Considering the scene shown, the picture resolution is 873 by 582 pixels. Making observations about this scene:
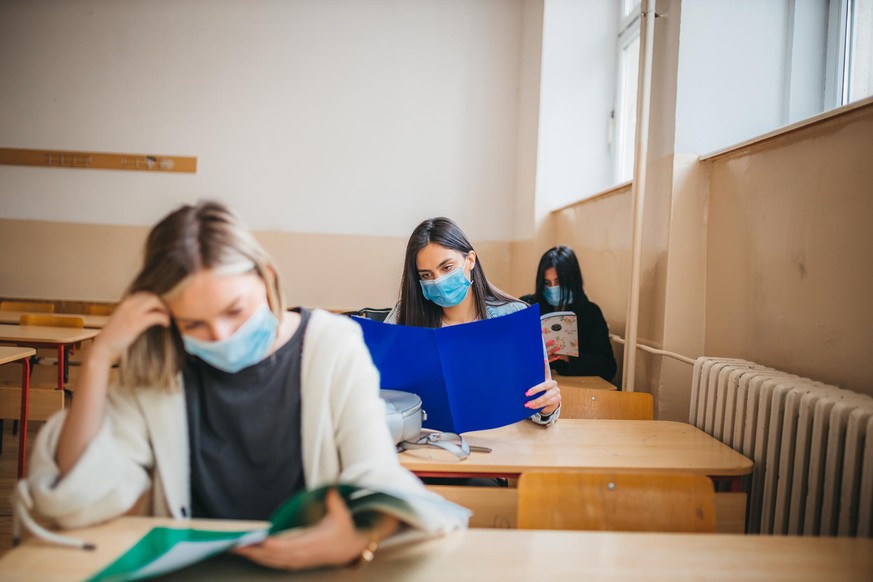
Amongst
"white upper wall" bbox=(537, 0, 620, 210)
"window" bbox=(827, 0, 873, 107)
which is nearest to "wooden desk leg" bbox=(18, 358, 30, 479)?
"white upper wall" bbox=(537, 0, 620, 210)

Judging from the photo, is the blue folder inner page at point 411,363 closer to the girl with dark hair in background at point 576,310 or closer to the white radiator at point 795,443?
the white radiator at point 795,443

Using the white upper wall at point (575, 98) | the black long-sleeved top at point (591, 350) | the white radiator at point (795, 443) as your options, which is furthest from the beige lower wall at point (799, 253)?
the white upper wall at point (575, 98)

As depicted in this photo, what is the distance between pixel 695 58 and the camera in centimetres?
252

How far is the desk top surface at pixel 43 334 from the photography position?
3277 millimetres

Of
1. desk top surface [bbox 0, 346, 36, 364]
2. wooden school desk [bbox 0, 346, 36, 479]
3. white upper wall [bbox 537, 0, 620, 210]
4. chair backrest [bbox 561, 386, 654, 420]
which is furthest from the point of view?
white upper wall [bbox 537, 0, 620, 210]

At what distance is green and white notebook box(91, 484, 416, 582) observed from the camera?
841mm

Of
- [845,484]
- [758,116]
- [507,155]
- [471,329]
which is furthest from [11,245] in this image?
[845,484]

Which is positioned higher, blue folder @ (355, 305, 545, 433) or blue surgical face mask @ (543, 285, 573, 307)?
blue surgical face mask @ (543, 285, 573, 307)

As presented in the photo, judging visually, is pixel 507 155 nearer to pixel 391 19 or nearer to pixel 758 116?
pixel 391 19

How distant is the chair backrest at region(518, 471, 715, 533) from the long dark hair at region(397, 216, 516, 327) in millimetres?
1019

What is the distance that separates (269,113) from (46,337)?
2700 millimetres

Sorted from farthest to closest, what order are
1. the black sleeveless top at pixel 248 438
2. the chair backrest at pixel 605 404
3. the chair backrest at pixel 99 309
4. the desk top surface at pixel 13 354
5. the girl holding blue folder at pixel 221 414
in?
the chair backrest at pixel 99 309 → the desk top surface at pixel 13 354 → the chair backrest at pixel 605 404 → the black sleeveless top at pixel 248 438 → the girl holding blue folder at pixel 221 414

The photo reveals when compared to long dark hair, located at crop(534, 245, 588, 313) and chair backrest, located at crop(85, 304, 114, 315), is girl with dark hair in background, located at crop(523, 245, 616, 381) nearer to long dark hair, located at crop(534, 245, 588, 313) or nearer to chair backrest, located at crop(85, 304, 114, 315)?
long dark hair, located at crop(534, 245, 588, 313)

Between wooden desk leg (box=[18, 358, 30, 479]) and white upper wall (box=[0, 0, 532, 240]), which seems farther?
white upper wall (box=[0, 0, 532, 240])
